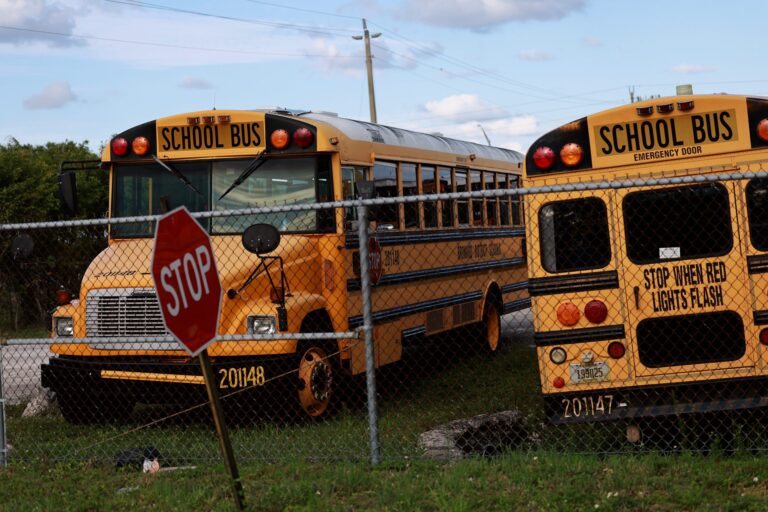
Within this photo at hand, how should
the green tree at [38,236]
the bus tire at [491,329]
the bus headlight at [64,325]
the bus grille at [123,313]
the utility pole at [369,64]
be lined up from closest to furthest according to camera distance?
1. the bus grille at [123,313]
2. the bus headlight at [64,325]
3. the bus tire at [491,329]
4. the green tree at [38,236]
5. the utility pole at [369,64]

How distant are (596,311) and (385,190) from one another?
4176 millimetres

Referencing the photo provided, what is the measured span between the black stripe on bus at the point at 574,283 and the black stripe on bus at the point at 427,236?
2655mm

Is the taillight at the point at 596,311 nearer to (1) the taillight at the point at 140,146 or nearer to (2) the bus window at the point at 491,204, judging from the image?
(1) the taillight at the point at 140,146

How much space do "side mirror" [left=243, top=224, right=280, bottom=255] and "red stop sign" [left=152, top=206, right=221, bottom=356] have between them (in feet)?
9.24

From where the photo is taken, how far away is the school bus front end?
8922mm

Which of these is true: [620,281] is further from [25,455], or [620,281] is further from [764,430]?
[25,455]

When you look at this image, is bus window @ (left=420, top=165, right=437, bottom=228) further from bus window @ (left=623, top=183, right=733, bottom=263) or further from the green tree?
the green tree

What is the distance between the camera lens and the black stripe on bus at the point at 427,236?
33.6 ft

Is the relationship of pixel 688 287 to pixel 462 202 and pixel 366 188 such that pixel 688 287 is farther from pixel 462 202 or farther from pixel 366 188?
pixel 462 202

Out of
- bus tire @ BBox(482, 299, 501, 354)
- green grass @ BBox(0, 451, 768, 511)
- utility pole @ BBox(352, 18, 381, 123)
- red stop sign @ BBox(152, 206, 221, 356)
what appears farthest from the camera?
utility pole @ BBox(352, 18, 381, 123)

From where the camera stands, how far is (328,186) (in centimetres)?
975

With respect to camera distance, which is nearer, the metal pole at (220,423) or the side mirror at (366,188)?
the metal pole at (220,423)

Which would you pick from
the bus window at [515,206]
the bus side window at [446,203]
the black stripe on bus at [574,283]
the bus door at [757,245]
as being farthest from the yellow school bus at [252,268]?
the bus window at [515,206]

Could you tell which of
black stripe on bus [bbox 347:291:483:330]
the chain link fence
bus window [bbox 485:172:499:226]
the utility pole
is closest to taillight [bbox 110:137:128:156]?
the chain link fence
